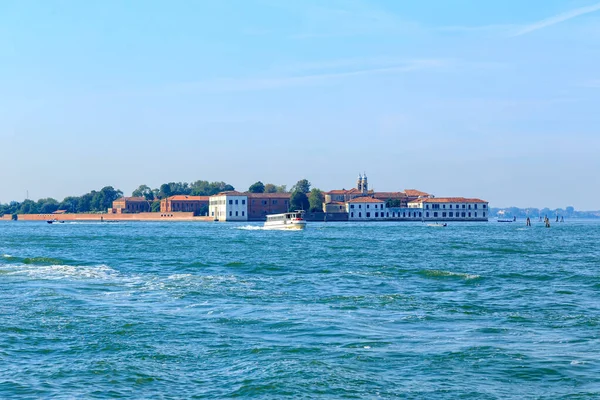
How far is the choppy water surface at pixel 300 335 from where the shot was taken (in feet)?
31.6

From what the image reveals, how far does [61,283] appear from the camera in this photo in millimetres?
21031

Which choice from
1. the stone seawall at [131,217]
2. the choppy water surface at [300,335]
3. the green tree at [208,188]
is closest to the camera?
the choppy water surface at [300,335]

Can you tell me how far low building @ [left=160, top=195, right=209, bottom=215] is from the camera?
5920 inches

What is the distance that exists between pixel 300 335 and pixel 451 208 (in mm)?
129594

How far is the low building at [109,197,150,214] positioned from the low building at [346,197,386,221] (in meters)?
49.0

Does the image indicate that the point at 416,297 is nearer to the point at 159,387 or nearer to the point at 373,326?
the point at 373,326

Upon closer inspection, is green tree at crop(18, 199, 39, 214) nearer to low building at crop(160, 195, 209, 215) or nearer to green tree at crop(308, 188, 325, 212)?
low building at crop(160, 195, 209, 215)

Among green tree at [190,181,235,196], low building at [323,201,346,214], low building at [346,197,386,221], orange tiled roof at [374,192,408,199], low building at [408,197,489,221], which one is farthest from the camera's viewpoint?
green tree at [190,181,235,196]

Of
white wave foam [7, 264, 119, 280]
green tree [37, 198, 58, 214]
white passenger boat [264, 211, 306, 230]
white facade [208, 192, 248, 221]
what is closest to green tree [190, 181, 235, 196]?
green tree [37, 198, 58, 214]

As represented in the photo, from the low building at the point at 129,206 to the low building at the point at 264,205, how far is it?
35.0m

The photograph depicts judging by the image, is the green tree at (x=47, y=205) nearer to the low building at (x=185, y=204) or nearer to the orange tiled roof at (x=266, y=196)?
the low building at (x=185, y=204)

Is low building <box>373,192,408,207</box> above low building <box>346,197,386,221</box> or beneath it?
above

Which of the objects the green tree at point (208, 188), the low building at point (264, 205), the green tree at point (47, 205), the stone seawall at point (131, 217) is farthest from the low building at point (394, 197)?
the green tree at point (47, 205)

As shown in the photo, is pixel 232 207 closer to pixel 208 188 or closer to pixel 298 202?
pixel 298 202
